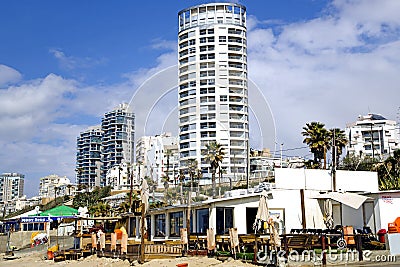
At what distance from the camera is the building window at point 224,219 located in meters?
26.8

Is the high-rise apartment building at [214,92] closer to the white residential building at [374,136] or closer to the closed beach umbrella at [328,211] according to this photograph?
the white residential building at [374,136]

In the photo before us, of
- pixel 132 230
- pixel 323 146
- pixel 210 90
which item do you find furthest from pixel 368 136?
pixel 132 230

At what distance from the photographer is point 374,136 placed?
116 metres

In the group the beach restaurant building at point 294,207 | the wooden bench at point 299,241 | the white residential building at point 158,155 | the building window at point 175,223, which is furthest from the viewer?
the white residential building at point 158,155

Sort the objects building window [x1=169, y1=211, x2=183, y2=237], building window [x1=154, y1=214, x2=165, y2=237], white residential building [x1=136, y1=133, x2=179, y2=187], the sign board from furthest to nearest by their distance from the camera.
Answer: white residential building [x1=136, y1=133, x2=179, y2=187]
the sign board
building window [x1=154, y1=214, x2=165, y2=237]
building window [x1=169, y1=211, x2=183, y2=237]

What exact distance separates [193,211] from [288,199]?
621 cm

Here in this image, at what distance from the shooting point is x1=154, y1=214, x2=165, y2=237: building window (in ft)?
111

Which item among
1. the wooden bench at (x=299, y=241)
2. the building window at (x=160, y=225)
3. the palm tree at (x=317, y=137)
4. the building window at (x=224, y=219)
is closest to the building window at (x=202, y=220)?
the building window at (x=224, y=219)

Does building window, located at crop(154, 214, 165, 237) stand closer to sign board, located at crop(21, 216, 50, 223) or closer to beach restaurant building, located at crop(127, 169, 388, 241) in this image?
beach restaurant building, located at crop(127, 169, 388, 241)

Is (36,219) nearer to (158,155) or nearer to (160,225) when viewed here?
(160,225)


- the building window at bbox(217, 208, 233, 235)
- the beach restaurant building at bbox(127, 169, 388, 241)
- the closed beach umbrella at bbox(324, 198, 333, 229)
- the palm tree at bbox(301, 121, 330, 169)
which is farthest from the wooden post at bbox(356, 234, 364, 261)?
the palm tree at bbox(301, 121, 330, 169)

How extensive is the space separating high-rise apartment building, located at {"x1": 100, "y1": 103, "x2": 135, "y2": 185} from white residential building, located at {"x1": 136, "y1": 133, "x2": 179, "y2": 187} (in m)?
41.3

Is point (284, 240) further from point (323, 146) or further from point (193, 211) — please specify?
point (323, 146)

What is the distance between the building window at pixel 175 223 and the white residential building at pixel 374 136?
87.5 metres
